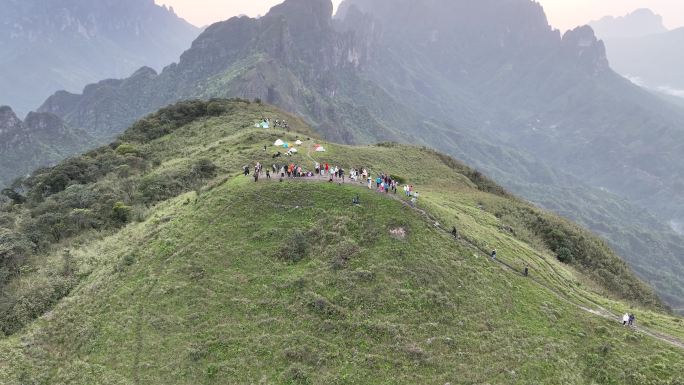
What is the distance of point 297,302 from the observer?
108 ft

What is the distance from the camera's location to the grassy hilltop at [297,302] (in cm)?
2897

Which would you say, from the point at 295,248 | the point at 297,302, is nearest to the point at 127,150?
the point at 295,248

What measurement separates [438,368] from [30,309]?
1265 inches

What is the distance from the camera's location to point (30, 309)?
113 ft

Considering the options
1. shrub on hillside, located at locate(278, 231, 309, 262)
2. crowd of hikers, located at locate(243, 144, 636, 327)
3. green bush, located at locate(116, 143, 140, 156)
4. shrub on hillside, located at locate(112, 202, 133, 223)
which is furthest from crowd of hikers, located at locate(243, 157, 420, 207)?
green bush, located at locate(116, 143, 140, 156)

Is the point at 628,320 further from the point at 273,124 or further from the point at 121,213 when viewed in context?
the point at 273,124

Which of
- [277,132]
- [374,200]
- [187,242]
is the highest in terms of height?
[277,132]

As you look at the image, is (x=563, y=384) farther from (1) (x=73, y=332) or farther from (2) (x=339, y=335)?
(1) (x=73, y=332)

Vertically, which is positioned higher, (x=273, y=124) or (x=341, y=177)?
(x=273, y=124)

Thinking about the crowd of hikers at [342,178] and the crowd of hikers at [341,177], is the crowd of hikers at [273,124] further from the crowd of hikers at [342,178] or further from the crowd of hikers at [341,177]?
the crowd of hikers at [341,177]

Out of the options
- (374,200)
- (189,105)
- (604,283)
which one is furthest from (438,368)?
(189,105)

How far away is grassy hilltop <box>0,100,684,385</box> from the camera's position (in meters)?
29.0

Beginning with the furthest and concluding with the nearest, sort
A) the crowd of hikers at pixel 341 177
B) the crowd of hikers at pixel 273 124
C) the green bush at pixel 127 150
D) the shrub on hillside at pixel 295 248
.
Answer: the crowd of hikers at pixel 273 124 → the green bush at pixel 127 150 → the crowd of hikers at pixel 341 177 → the shrub on hillside at pixel 295 248

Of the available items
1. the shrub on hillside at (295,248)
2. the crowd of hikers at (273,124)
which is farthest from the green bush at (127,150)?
the shrub on hillside at (295,248)
